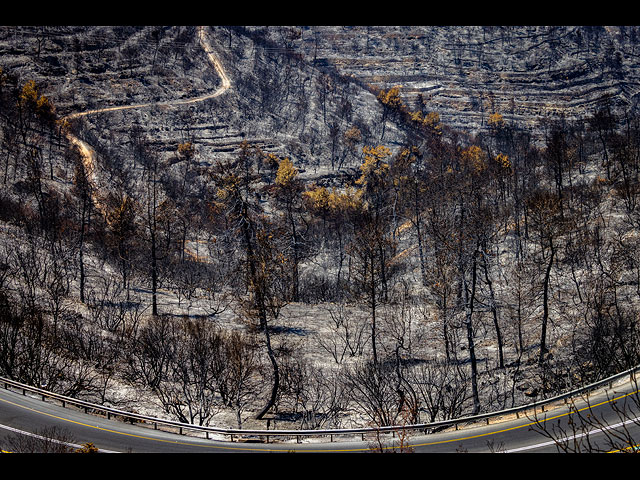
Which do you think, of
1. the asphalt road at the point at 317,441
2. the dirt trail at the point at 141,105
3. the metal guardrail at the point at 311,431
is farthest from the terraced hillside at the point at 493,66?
the asphalt road at the point at 317,441

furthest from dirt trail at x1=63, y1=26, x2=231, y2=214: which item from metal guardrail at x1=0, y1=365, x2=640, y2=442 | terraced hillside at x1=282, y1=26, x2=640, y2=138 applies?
metal guardrail at x1=0, y1=365, x2=640, y2=442

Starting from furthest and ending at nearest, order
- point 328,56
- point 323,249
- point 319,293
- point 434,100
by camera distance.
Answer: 1. point 328,56
2. point 434,100
3. point 323,249
4. point 319,293

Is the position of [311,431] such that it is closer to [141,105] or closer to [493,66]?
[141,105]

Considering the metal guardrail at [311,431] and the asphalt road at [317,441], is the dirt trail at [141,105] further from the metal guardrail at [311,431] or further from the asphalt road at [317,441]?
the asphalt road at [317,441]

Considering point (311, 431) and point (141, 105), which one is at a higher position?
point (311, 431)

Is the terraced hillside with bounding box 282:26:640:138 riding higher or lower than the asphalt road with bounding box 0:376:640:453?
higher

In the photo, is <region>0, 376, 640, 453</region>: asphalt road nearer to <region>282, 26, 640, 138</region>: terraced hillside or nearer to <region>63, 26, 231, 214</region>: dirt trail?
<region>63, 26, 231, 214</region>: dirt trail

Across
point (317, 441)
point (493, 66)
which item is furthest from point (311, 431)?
point (493, 66)

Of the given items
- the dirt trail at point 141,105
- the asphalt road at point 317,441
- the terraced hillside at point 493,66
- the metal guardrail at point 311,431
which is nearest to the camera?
the asphalt road at point 317,441

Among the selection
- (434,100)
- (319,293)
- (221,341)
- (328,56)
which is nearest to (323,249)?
(319,293)
